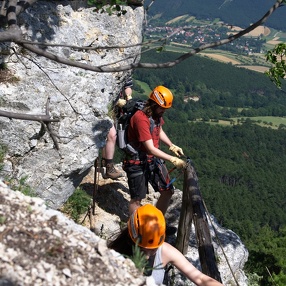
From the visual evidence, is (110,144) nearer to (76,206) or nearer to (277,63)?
(76,206)

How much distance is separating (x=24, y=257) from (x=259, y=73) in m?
156

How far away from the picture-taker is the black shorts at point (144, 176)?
20.5 feet

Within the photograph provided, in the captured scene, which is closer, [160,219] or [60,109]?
[160,219]

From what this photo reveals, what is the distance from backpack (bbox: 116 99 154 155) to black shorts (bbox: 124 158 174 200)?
24cm

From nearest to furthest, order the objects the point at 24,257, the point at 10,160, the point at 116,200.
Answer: the point at 24,257 < the point at 10,160 < the point at 116,200

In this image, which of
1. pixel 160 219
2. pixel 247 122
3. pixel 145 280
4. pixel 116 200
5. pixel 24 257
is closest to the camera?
pixel 24 257

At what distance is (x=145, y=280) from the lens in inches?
122

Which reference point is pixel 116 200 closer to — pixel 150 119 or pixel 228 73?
pixel 150 119

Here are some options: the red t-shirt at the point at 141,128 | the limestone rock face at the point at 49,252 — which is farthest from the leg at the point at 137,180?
the limestone rock face at the point at 49,252

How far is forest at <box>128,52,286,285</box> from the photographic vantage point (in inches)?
1339

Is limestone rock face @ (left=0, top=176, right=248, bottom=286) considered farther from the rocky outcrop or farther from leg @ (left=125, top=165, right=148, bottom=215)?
leg @ (left=125, top=165, right=148, bottom=215)

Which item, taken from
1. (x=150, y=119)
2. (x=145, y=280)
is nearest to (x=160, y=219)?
(x=145, y=280)

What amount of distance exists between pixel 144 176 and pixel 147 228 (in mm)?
2358

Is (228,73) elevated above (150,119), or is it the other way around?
(150,119)
